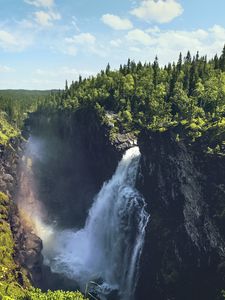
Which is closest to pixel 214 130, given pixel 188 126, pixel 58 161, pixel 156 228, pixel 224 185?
pixel 188 126

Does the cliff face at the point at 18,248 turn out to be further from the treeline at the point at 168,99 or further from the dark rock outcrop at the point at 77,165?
the treeline at the point at 168,99

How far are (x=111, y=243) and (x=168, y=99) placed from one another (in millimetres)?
59171

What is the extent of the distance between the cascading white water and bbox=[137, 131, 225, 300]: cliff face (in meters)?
4.47

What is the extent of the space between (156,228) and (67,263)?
121 ft

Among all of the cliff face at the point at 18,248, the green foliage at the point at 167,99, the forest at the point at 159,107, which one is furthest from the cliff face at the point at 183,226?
the cliff face at the point at 18,248

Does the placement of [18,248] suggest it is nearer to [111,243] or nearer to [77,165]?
[111,243]

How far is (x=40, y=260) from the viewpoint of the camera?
108312 mm

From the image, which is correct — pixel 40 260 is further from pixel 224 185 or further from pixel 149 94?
pixel 149 94

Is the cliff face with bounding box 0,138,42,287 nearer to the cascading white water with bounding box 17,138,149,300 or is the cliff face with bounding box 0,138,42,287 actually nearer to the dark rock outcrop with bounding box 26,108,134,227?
the cascading white water with bounding box 17,138,149,300

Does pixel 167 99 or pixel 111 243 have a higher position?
pixel 167 99

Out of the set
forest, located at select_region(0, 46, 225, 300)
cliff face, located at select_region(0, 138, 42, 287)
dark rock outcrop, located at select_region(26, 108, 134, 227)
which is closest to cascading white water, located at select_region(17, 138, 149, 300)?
cliff face, located at select_region(0, 138, 42, 287)

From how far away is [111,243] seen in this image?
105312mm

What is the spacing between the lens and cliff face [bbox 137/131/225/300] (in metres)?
77.3

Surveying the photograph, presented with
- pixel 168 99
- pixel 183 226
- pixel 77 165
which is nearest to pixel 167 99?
pixel 168 99
